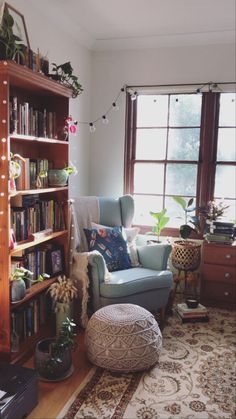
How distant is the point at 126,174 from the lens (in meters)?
4.04

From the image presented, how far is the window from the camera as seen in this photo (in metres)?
3.73

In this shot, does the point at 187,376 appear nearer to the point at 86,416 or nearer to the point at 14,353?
the point at 86,416

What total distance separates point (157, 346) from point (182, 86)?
2580mm

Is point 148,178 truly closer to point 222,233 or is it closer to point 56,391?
point 222,233

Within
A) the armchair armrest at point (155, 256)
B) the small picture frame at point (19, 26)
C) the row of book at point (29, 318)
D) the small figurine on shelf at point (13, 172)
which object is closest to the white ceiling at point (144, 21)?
the small picture frame at point (19, 26)

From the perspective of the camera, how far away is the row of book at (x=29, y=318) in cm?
240

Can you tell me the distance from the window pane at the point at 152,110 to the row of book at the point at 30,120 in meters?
1.38

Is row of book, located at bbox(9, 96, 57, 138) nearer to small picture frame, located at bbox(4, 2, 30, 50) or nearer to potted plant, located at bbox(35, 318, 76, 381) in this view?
small picture frame, located at bbox(4, 2, 30, 50)

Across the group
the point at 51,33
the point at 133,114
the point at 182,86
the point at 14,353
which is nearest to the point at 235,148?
the point at 182,86

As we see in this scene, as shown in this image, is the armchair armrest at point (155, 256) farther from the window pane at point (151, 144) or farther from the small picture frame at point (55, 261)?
the window pane at point (151, 144)

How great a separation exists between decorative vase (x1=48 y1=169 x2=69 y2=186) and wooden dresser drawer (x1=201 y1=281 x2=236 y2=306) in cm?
174

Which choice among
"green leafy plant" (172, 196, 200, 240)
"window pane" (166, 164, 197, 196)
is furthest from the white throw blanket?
"window pane" (166, 164, 197, 196)

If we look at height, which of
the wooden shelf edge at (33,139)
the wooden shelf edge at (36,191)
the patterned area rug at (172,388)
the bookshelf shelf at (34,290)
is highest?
the wooden shelf edge at (33,139)

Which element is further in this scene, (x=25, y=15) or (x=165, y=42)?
(x=165, y=42)
